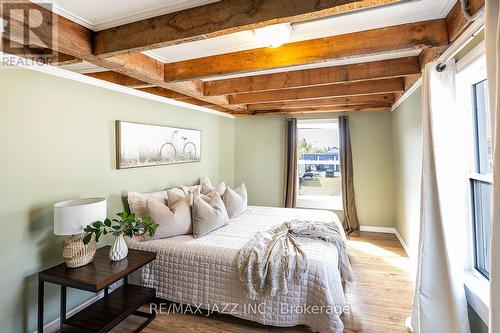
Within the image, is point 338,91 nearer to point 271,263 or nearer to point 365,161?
point 365,161

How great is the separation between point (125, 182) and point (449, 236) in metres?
3.05

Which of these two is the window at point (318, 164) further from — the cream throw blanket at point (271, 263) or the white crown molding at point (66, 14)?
the white crown molding at point (66, 14)

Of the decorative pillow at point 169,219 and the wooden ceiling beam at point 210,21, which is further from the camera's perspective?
the decorative pillow at point 169,219

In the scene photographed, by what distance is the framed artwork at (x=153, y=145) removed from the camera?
2877 mm

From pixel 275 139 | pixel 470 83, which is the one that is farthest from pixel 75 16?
pixel 275 139

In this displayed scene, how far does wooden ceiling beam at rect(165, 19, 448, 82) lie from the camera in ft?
5.76

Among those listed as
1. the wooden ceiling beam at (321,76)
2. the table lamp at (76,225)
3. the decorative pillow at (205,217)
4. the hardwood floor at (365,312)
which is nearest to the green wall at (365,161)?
the hardwood floor at (365,312)

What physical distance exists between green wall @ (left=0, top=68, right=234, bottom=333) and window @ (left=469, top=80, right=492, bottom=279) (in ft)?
10.6

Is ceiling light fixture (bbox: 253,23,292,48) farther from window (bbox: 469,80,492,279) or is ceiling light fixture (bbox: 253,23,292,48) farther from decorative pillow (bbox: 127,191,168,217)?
decorative pillow (bbox: 127,191,168,217)

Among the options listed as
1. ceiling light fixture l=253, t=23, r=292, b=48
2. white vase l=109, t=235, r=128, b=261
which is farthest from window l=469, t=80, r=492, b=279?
white vase l=109, t=235, r=128, b=261

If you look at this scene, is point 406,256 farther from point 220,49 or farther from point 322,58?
point 220,49

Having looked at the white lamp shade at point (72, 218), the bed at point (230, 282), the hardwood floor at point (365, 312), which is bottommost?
the hardwood floor at point (365, 312)

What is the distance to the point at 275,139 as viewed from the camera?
208 inches

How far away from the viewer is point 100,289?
1.74 meters
